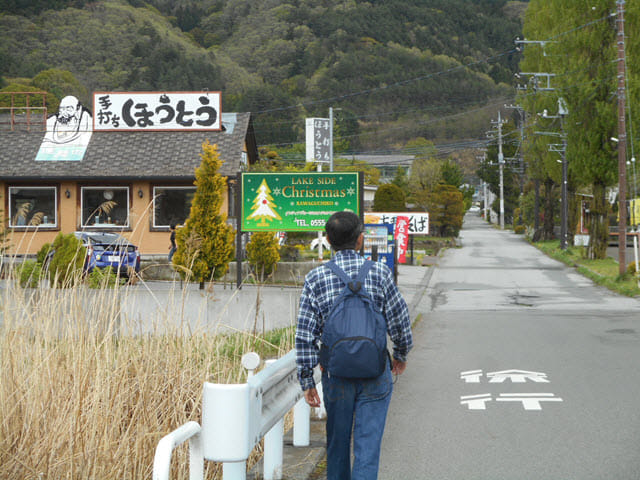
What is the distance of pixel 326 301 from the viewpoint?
4.77 metres

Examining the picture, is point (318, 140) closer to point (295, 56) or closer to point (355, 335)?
point (355, 335)

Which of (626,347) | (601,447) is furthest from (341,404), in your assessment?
(626,347)

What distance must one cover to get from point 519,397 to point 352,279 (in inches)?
193

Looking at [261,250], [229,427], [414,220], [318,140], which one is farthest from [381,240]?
[318,140]

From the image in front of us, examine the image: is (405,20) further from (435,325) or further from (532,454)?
(532,454)

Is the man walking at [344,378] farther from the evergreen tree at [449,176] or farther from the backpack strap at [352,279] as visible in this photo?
the evergreen tree at [449,176]

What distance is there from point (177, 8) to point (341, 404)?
131 meters

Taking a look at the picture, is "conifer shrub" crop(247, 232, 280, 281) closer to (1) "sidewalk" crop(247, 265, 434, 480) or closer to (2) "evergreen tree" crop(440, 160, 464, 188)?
(1) "sidewalk" crop(247, 265, 434, 480)

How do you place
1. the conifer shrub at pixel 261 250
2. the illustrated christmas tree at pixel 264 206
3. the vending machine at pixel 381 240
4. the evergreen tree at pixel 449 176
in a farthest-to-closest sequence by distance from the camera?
1. the evergreen tree at pixel 449 176
2. the conifer shrub at pixel 261 250
3. the vending machine at pixel 381 240
4. the illustrated christmas tree at pixel 264 206

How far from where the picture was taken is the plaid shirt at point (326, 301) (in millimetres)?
4770

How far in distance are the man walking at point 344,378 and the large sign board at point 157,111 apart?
28.1 metres

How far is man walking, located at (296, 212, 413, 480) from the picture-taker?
4742 mm

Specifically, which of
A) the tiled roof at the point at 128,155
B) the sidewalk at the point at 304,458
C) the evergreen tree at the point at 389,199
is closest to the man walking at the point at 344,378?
the sidewalk at the point at 304,458

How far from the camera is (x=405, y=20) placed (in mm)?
139625
